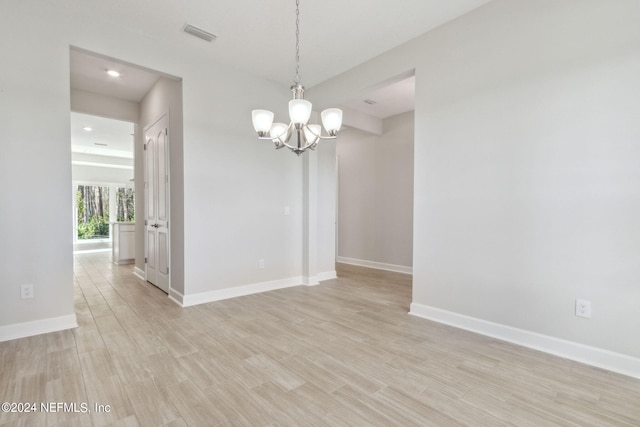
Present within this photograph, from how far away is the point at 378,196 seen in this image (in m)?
6.21

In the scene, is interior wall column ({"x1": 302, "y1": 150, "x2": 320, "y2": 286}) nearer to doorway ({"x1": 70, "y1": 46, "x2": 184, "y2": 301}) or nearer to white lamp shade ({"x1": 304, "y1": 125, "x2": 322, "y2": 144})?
doorway ({"x1": 70, "y1": 46, "x2": 184, "y2": 301})

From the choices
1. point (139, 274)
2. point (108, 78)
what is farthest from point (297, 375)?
point (108, 78)

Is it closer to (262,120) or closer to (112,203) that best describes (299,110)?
(262,120)

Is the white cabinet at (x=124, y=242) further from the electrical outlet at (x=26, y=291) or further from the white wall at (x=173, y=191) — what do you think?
the electrical outlet at (x=26, y=291)

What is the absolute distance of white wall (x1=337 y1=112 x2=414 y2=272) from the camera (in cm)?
574

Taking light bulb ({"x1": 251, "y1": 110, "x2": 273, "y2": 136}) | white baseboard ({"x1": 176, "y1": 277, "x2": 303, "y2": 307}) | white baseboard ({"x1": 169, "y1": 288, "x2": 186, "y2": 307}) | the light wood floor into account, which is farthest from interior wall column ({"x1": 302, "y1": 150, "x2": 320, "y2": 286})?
light bulb ({"x1": 251, "y1": 110, "x2": 273, "y2": 136})

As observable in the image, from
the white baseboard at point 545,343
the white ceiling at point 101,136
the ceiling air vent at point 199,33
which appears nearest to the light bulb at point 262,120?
the ceiling air vent at point 199,33

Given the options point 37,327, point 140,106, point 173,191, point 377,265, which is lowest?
point 377,265

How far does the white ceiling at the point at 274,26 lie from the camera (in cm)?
275

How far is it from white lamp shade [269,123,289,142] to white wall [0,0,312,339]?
57.5 inches

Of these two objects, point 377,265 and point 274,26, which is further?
point 377,265

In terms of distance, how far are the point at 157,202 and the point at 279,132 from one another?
2.75m

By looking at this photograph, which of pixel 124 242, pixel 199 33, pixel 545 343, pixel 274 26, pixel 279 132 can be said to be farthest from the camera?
pixel 124 242

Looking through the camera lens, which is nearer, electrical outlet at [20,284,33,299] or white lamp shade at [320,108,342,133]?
white lamp shade at [320,108,342,133]
